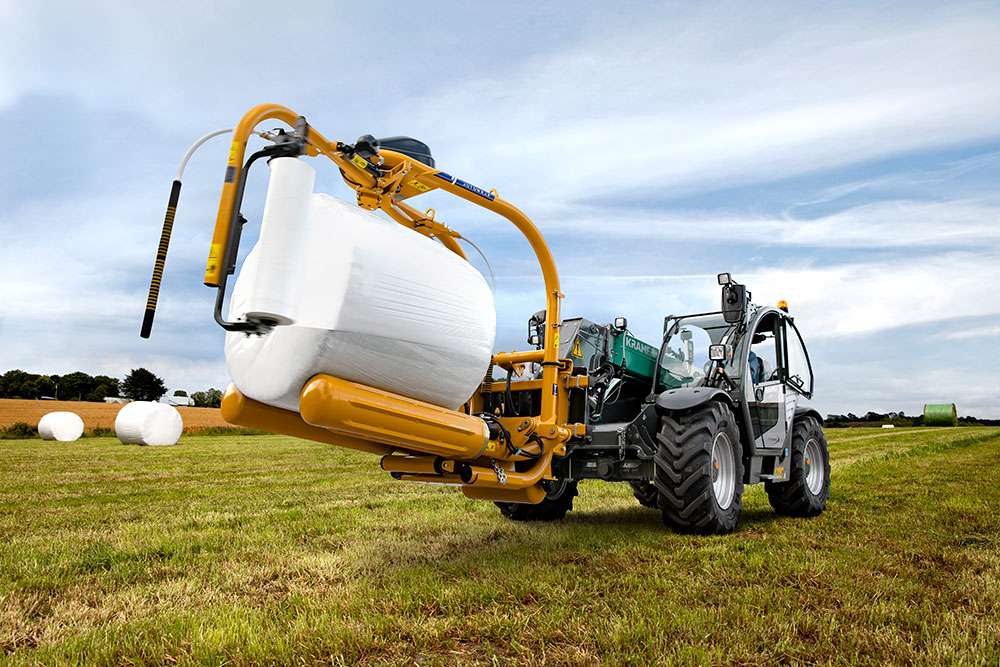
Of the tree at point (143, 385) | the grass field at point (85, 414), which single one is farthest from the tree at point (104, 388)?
the grass field at point (85, 414)

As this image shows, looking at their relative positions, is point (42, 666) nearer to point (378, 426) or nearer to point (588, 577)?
point (378, 426)

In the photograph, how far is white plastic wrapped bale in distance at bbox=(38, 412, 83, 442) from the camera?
26.2m

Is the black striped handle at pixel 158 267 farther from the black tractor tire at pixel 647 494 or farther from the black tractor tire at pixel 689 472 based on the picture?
the black tractor tire at pixel 647 494

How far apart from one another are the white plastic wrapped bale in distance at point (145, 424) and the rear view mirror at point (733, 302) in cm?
2022

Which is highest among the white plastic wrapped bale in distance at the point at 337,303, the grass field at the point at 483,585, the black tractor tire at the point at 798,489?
the white plastic wrapped bale in distance at the point at 337,303

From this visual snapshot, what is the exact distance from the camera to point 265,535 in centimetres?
644

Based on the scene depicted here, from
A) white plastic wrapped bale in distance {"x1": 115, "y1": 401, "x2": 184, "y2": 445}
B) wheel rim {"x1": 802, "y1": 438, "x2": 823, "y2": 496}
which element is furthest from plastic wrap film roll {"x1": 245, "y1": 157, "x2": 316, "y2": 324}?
white plastic wrapped bale in distance {"x1": 115, "y1": 401, "x2": 184, "y2": 445}

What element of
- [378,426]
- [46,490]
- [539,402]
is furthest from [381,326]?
[46,490]

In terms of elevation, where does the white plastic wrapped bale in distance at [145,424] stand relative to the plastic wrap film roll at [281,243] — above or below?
below

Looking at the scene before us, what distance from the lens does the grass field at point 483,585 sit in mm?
3561

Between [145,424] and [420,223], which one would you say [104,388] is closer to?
[145,424]

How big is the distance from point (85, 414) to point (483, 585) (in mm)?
33648

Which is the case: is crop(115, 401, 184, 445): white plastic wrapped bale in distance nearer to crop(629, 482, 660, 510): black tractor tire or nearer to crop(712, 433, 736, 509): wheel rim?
crop(629, 482, 660, 510): black tractor tire

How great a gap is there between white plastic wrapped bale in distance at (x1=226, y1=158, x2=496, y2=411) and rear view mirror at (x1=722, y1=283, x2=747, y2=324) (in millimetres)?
4332
